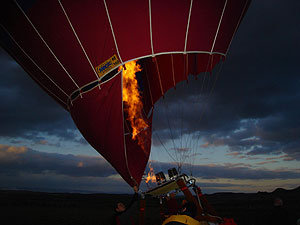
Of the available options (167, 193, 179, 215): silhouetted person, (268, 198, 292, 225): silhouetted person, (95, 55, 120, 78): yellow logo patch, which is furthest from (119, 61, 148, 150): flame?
(268, 198, 292, 225): silhouetted person

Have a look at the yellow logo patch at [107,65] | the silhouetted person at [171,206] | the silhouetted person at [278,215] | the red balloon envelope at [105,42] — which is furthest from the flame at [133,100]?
the silhouetted person at [278,215]

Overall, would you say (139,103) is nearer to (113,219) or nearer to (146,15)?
(146,15)

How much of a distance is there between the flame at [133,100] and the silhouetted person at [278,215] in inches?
204

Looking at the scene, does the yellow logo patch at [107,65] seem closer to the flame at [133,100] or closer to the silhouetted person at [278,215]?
the flame at [133,100]

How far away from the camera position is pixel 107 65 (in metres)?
A: 6.39

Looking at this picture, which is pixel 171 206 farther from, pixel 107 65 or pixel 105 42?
pixel 105 42

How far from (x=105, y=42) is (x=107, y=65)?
605 mm

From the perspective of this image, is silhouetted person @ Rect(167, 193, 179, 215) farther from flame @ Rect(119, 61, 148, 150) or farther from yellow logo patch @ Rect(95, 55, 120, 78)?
yellow logo patch @ Rect(95, 55, 120, 78)

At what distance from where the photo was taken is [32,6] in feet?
21.5

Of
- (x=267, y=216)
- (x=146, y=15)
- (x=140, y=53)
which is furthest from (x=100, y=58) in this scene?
(x=267, y=216)

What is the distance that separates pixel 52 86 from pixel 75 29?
7.50 feet

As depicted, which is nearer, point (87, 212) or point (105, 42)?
point (105, 42)

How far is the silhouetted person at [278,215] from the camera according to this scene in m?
3.86

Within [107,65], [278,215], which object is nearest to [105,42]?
[107,65]
